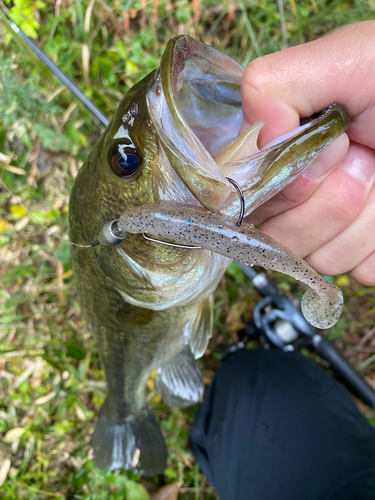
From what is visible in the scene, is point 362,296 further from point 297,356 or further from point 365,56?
point 365,56

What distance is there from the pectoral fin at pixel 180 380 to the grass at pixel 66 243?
0.50 metres

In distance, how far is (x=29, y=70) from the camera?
2.35 metres

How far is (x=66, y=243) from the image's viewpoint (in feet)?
8.12

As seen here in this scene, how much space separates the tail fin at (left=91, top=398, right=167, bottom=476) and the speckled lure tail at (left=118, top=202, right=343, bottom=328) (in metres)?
1.64

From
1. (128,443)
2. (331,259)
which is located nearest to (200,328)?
(331,259)

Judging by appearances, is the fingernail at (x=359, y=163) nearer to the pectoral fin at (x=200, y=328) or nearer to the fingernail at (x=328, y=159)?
the fingernail at (x=328, y=159)

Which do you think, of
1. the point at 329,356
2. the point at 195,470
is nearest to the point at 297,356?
the point at 329,356

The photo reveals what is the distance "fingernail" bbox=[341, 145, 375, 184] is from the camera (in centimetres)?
127

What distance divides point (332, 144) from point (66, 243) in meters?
2.01

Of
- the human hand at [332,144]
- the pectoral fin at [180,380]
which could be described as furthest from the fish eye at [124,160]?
the pectoral fin at [180,380]

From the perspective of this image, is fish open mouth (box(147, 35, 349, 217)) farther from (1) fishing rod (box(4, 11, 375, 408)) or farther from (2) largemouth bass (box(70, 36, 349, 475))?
(1) fishing rod (box(4, 11, 375, 408))

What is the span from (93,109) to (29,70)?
2.95ft

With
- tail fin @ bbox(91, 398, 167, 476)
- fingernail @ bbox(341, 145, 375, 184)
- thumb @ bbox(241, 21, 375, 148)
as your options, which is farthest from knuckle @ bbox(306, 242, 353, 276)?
tail fin @ bbox(91, 398, 167, 476)

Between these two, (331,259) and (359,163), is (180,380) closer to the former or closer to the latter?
(331,259)
